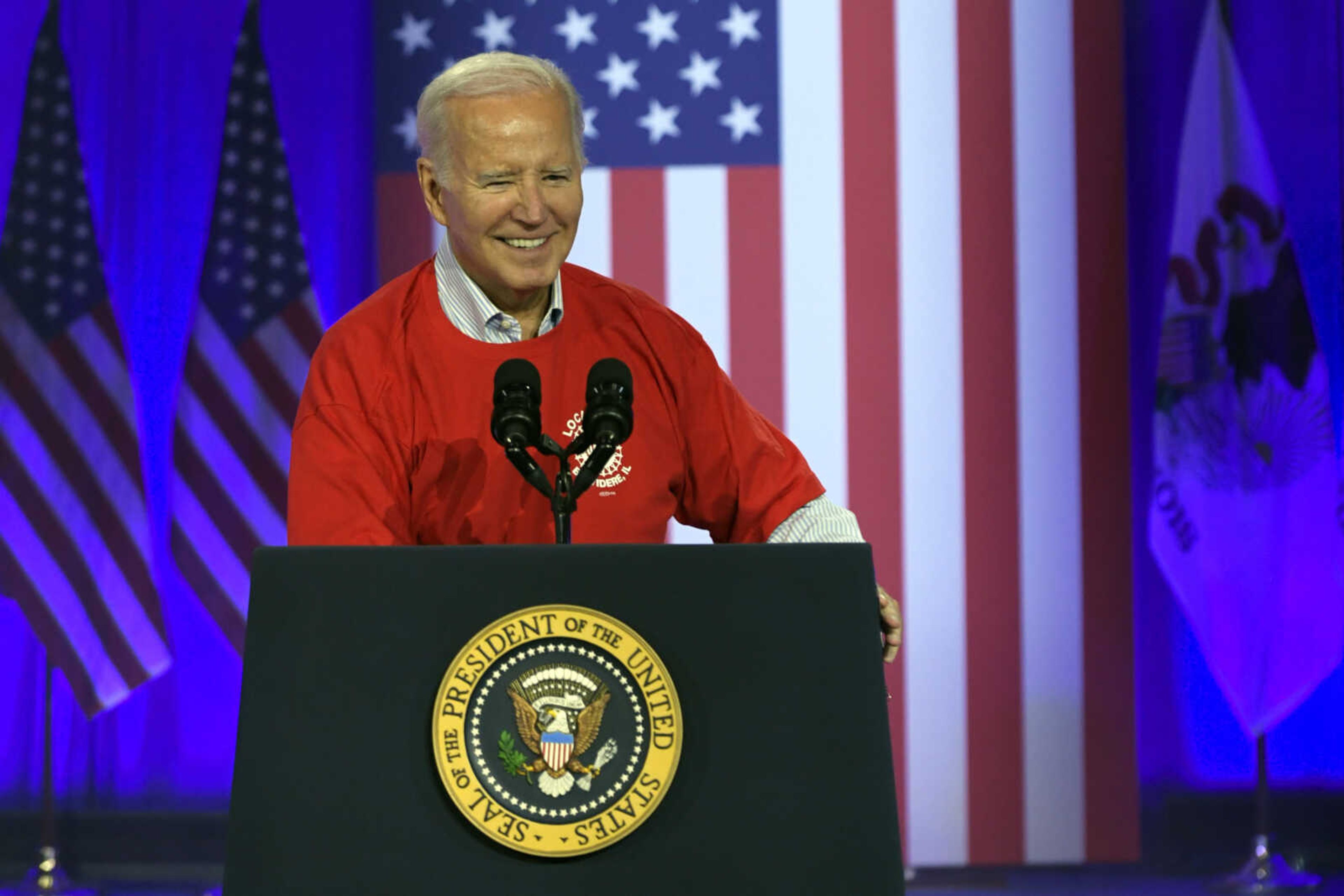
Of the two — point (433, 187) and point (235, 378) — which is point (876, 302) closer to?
point (235, 378)

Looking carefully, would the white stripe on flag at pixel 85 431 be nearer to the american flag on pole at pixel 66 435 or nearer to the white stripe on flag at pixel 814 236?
the american flag on pole at pixel 66 435

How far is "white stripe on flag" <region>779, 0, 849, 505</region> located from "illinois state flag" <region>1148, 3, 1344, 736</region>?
77 cm

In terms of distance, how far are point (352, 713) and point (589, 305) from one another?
677 mm

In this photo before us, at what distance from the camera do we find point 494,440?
1.35 m

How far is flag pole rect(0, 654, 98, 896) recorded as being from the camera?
324 centimetres

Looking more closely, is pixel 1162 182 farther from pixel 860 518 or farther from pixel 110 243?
pixel 110 243

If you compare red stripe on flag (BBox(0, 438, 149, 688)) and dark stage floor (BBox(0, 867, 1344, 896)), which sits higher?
red stripe on flag (BBox(0, 438, 149, 688))

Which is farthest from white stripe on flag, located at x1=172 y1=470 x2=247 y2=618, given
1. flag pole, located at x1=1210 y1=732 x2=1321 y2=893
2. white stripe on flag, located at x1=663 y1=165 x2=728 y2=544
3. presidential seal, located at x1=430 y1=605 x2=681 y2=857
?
presidential seal, located at x1=430 y1=605 x2=681 y2=857

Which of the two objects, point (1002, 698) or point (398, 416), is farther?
point (1002, 698)

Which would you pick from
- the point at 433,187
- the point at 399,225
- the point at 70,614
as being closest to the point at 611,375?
the point at 433,187

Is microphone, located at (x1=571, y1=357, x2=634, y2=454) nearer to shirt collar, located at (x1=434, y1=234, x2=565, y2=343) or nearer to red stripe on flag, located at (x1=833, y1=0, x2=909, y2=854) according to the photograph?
shirt collar, located at (x1=434, y1=234, x2=565, y2=343)

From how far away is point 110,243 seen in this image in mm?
3373

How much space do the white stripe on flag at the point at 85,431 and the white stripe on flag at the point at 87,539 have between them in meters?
0.07

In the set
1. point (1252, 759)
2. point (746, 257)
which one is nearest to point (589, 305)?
point (746, 257)
